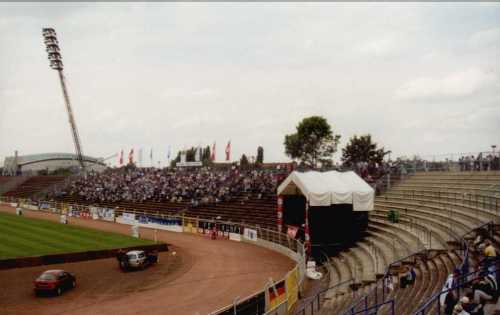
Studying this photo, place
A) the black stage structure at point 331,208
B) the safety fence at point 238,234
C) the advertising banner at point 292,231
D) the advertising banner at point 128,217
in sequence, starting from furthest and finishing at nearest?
the advertising banner at point 128,217 → the advertising banner at point 292,231 → the black stage structure at point 331,208 → the safety fence at point 238,234

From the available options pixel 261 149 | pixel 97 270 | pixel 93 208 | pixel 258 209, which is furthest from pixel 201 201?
pixel 261 149

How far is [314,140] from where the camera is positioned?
307ft

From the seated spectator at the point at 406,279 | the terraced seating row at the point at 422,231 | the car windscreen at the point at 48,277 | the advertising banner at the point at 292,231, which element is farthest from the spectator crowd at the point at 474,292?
the advertising banner at the point at 292,231

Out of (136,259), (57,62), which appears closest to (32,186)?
(57,62)

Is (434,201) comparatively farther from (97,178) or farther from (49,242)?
(97,178)

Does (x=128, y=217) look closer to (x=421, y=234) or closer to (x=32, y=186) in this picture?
(x=421, y=234)

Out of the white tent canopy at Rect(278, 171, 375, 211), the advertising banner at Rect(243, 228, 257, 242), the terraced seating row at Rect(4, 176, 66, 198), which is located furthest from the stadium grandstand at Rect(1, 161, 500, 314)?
the terraced seating row at Rect(4, 176, 66, 198)

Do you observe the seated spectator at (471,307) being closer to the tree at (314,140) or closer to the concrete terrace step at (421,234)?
the concrete terrace step at (421,234)

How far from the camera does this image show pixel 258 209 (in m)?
51.8

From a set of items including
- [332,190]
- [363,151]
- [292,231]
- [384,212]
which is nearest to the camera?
[332,190]

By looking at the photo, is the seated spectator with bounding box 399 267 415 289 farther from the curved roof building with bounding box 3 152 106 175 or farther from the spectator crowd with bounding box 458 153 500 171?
the curved roof building with bounding box 3 152 106 175

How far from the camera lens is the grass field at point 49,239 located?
36.2 metres

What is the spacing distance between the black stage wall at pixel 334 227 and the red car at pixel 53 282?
54.7 ft

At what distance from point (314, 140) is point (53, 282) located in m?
71.4
